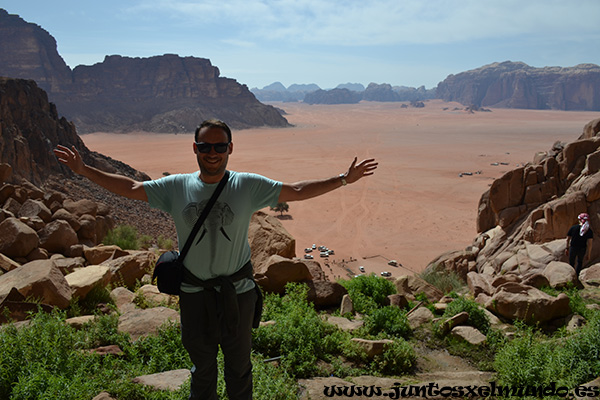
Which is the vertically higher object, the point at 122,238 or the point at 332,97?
the point at 332,97

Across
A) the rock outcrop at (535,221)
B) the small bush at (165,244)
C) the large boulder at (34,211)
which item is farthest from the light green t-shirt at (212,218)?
the small bush at (165,244)

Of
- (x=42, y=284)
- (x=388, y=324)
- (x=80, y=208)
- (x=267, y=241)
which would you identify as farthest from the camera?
(x=80, y=208)

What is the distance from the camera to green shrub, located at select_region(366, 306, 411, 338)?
5500 millimetres

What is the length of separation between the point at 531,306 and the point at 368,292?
2.36 metres

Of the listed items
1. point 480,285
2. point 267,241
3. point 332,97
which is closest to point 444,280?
point 480,285

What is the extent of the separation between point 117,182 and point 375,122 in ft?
338

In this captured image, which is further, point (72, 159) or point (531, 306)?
point (531, 306)

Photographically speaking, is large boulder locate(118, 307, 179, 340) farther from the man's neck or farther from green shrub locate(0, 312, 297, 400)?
the man's neck

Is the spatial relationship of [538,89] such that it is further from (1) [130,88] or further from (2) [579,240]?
(2) [579,240]

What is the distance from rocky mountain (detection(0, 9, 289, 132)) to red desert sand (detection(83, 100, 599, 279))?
736 cm

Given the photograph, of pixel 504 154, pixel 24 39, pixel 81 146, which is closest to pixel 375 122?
pixel 504 154

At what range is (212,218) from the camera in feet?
9.05

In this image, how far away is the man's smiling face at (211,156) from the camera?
2.82 meters

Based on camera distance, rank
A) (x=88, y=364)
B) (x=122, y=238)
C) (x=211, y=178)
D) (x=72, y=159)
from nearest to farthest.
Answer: (x=211, y=178) → (x=72, y=159) → (x=88, y=364) → (x=122, y=238)
